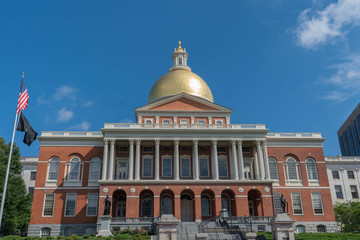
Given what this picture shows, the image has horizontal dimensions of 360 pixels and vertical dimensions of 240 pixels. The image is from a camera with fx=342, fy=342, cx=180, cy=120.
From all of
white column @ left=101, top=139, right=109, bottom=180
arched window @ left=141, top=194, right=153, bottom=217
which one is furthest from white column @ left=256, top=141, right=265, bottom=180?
white column @ left=101, top=139, right=109, bottom=180

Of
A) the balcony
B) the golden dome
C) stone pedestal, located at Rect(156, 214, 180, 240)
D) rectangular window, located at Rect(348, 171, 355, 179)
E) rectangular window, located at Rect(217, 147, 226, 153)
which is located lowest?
stone pedestal, located at Rect(156, 214, 180, 240)

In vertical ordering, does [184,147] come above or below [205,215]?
above

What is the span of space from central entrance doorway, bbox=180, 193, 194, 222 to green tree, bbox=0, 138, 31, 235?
19.3m

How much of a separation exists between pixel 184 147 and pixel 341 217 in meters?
23.7

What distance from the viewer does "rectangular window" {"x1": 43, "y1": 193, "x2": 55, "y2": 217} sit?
4362 cm

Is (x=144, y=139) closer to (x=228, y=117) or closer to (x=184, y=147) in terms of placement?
(x=184, y=147)

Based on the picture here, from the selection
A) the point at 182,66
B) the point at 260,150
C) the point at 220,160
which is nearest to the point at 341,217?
the point at 260,150

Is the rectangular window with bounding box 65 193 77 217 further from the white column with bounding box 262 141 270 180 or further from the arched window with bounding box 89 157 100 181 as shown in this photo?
the white column with bounding box 262 141 270 180

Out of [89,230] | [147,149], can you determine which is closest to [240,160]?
[147,149]

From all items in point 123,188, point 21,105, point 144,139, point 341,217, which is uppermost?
point 144,139

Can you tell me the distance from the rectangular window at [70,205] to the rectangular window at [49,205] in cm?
176

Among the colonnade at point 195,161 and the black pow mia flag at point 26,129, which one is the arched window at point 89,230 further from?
the black pow mia flag at point 26,129

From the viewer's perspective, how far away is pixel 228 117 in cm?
5038

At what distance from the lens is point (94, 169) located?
4619 cm
